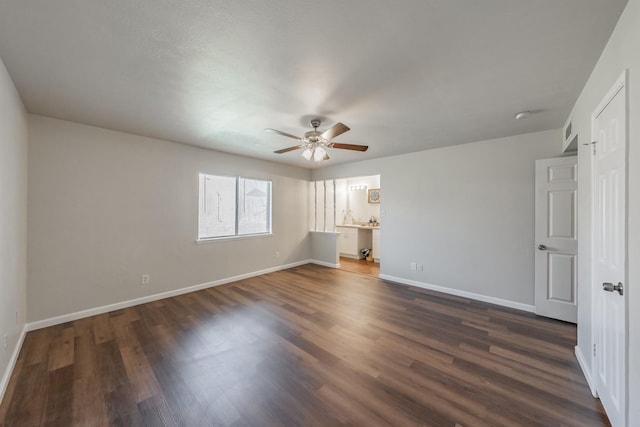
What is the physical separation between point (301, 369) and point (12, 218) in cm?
290

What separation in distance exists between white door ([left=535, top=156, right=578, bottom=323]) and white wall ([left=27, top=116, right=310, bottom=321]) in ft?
15.5

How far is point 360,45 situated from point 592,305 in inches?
101

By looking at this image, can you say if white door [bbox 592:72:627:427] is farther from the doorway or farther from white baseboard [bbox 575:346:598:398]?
the doorway

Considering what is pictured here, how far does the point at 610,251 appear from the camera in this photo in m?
1.52

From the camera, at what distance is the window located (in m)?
4.26

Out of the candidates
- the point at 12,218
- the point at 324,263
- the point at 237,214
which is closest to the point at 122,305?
the point at 12,218

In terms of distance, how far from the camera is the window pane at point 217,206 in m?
4.21

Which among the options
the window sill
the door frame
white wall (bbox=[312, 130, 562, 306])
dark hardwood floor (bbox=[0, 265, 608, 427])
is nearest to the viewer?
the door frame

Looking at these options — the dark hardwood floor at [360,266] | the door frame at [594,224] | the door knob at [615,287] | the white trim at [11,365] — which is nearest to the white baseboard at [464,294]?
the dark hardwood floor at [360,266]

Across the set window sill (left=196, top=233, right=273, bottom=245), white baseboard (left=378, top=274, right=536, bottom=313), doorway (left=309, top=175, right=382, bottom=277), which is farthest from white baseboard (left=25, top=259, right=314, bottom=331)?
white baseboard (left=378, top=274, right=536, bottom=313)

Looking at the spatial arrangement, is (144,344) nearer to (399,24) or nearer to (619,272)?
(399,24)

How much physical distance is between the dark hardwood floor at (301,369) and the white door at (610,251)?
0.29 meters

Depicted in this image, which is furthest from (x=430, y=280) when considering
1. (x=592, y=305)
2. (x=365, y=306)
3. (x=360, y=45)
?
(x=360, y=45)

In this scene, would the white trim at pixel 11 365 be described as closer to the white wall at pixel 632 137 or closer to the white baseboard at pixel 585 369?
the white wall at pixel 632 137
